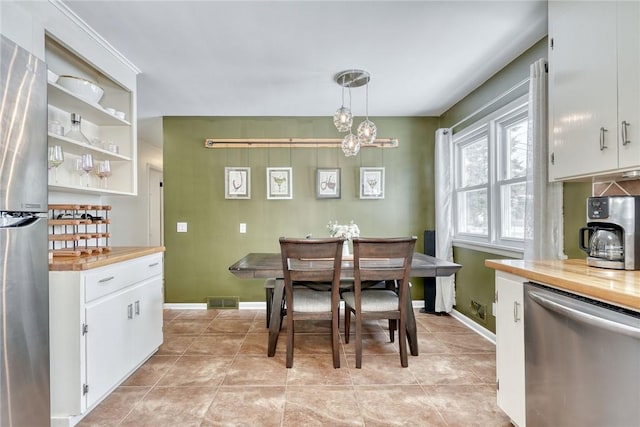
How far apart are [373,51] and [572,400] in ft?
7.67

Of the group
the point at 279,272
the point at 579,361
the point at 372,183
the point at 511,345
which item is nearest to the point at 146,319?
the point at 279,272

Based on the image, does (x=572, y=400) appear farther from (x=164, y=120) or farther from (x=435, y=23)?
(x=164, y=120)

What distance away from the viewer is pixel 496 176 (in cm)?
278

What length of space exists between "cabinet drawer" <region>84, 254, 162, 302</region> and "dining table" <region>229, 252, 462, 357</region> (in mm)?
607

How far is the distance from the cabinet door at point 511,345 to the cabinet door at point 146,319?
2.34 m

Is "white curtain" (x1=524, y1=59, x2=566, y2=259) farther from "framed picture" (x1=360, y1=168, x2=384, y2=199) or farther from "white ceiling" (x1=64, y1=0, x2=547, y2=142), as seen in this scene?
"framed picture" (x1=360, y1=168, x2=384, y2=199)

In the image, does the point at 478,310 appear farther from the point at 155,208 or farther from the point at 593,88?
the point at 155,208

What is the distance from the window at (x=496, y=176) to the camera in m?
2.55

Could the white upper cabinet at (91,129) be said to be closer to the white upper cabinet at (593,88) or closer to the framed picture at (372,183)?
the framed picture at (372,183)

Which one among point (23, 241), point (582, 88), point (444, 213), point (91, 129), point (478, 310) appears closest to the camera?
point (23, 241)

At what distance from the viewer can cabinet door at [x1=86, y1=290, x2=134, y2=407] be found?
67.4 inches

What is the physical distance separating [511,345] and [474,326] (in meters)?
1.67

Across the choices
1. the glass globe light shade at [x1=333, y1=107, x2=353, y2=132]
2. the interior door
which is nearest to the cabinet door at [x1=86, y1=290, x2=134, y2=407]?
the glass globe light shade at [x1=333, y1=107, x2=353, y2=132]

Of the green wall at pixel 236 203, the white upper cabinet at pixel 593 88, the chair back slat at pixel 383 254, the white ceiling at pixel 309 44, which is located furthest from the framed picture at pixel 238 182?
the white upper cabinet at pixel 593 88
